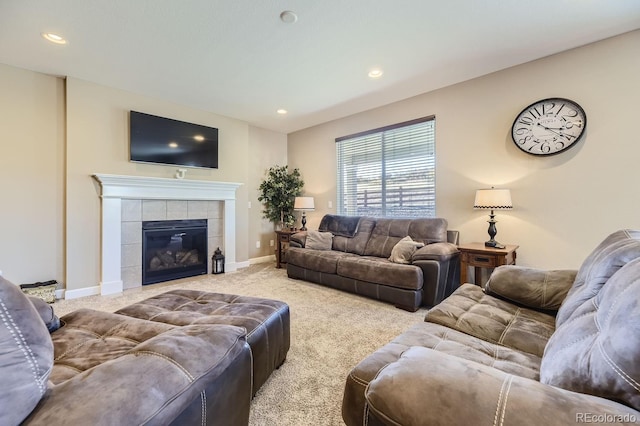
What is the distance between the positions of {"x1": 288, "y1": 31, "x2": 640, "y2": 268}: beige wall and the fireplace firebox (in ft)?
12.1

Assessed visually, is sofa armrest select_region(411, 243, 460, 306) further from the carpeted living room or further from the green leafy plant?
the green leafy plant

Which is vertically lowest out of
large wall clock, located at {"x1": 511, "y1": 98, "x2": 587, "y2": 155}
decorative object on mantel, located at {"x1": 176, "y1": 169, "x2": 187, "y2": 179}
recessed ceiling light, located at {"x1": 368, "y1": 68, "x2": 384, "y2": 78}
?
decorative object on mantel, located at {"x1": 176, "y1": 169, "x2": 187, "y2": 179}

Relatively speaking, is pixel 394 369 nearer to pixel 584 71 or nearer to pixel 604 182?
pixel 604 182

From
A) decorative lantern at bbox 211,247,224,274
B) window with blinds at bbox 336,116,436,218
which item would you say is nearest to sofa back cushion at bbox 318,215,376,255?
window with blinds at bbox 336,116,436,218

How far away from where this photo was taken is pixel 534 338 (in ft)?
4.31

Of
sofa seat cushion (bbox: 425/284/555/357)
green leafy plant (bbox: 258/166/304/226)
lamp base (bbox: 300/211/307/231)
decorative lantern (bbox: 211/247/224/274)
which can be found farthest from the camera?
green leafy plant (bbox: 258/166/304/226)

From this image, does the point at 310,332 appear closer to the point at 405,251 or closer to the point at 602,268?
the point at 405,251

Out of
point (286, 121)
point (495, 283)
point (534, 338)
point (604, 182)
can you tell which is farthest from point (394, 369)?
point (286, 121)

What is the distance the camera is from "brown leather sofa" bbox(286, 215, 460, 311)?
112 inches

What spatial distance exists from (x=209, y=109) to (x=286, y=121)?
1290 millimetres

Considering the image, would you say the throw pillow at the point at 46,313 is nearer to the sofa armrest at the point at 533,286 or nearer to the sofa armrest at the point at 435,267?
the sofa armrest at the point at 533,286

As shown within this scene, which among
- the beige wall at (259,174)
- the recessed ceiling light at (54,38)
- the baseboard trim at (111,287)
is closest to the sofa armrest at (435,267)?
the beige wall at (259,174)

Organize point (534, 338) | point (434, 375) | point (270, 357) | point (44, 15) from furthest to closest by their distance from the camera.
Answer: point (44, 15)
point (270, 357)
point (534, 338)
point (434, 375)

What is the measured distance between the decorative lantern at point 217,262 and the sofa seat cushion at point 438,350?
3626mm
